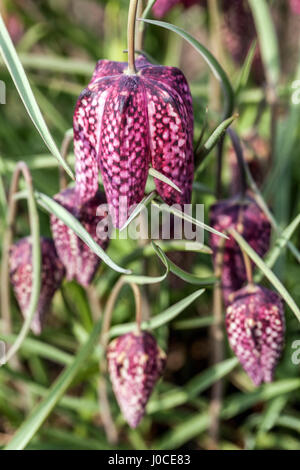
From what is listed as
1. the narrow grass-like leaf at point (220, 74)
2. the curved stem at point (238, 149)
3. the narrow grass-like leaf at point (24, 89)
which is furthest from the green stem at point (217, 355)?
the narrow grass-like leaf at point (24, 89)

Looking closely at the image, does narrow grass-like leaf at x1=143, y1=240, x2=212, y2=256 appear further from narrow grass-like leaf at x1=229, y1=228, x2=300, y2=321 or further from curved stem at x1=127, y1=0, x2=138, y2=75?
curved stem at x1=127, y1=0, x2=138, y2=75

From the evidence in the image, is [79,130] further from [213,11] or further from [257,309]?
[213,11]

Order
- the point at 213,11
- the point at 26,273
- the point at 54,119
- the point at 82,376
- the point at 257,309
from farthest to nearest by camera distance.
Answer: the point at 54,119, the point at 213,11, the point at 82,376, the point at 26,273, the point at 257,309

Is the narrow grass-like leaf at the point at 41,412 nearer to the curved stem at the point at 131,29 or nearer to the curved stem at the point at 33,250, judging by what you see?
the curved stem at the point at 33,250

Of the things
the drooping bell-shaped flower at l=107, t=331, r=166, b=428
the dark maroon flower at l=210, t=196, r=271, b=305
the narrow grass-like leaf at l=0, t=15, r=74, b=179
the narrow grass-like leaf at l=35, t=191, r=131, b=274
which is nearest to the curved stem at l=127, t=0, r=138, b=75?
the narrow grass-like leaf at l=0, t=15, r=74, b=179

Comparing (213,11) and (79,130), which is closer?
(79,130)
